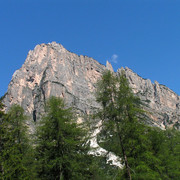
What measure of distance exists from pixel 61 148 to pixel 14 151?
340cm

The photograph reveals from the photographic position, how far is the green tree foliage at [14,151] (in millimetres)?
14031

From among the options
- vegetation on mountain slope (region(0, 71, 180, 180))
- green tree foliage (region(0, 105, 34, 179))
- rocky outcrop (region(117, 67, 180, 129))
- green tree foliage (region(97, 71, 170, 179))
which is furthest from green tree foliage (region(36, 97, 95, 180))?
rocky outcrop (region(117, 67, 180, 129))

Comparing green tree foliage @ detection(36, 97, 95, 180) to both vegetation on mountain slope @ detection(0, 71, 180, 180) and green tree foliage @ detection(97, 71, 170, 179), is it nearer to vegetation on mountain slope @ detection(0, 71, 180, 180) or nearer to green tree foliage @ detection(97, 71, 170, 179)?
vegetation on mountain slope @ detection(0, 71, 180, 180)

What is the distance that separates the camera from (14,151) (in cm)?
1477

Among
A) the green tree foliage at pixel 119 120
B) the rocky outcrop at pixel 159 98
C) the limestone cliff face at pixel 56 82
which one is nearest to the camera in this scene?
the green tree foliage at pixel 119 120

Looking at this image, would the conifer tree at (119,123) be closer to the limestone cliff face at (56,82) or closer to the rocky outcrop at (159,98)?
the limestone cliff face at (56,82)

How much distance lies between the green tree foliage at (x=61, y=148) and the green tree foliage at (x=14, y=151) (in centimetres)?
130

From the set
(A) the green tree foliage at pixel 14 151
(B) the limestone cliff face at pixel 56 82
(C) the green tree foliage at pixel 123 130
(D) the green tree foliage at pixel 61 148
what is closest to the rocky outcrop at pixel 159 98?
(B) the limestone cliff face at pixel 56 82

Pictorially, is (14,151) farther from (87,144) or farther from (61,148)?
(87,144)

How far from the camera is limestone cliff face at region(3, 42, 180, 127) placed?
96000 mm

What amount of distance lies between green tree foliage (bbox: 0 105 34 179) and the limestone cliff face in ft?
184

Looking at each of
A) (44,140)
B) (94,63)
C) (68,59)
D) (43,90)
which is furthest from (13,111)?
(94,63)

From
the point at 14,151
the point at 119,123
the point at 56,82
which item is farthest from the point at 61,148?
the point at 56,82

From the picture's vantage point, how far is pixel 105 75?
13.8m
